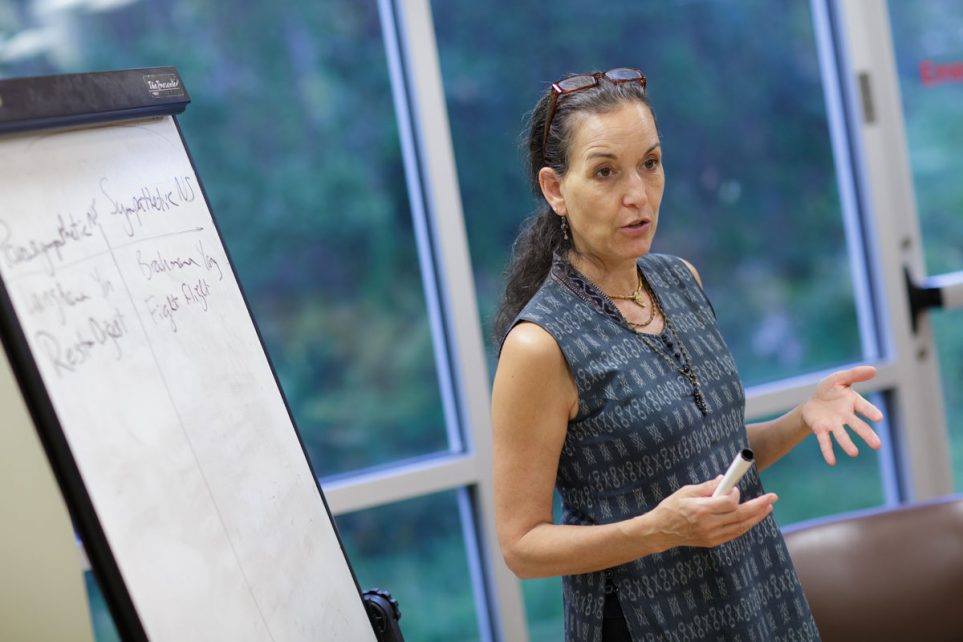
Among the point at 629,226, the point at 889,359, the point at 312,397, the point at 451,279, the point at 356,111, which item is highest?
the point at 356,111

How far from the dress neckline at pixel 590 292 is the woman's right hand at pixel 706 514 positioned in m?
0.35

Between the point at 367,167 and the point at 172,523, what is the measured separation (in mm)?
1670

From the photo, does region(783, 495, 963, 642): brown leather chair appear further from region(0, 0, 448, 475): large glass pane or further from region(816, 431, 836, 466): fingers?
region(0, 0, 448, 475): large glass pane

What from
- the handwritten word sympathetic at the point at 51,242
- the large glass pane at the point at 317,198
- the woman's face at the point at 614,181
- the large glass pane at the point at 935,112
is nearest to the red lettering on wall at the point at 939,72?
the large glass pane at the point at 935,112

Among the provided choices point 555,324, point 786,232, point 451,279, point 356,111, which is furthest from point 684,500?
point 786,232

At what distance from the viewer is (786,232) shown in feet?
10.5

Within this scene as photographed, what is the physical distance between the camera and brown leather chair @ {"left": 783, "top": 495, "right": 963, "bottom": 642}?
2.15m

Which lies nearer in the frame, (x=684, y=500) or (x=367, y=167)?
(x=684, y=500)

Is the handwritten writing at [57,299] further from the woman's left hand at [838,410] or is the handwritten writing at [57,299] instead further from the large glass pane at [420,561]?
the large glass pane at [420,561]

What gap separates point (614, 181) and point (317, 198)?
4.22 feet

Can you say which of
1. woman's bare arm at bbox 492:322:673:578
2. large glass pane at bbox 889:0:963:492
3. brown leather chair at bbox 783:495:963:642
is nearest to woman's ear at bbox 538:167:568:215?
woman's bare arm at bbox 492:322:673:578

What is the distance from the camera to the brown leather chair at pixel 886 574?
2152 millimetres

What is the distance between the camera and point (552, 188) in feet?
5.46

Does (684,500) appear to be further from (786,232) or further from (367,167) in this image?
(786,232)
